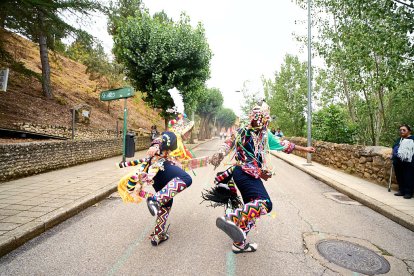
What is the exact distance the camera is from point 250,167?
330cm

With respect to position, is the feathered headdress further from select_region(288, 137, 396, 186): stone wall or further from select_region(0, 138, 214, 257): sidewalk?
select_region(288, 137, 396, 186): stone wall

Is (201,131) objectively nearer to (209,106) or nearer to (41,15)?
(209,106)

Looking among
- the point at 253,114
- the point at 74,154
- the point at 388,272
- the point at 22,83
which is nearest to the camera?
the point at 388,272

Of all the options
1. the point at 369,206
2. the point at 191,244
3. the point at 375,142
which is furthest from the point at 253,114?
the point at 375,142

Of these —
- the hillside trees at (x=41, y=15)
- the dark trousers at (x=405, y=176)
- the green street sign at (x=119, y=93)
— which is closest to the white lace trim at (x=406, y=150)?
the dark trousers at (x=405, y=176)

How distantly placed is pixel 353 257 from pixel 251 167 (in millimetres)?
1820

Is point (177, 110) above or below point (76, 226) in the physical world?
above

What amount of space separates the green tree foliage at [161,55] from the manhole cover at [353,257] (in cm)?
1461

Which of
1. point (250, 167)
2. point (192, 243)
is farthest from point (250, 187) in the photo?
point (192, 243)

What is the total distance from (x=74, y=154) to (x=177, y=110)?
7.60 m

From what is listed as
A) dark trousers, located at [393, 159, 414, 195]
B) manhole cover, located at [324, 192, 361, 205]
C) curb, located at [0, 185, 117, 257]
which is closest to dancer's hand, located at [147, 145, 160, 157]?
curb, located at [0, 185, 117, 257]

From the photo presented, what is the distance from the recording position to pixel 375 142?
1423 cm

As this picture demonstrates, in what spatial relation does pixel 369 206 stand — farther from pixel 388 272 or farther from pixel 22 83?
pixel 22 83

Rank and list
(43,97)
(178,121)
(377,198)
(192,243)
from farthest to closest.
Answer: (43,97) → (377,198) → (178,121) → (192,243)
